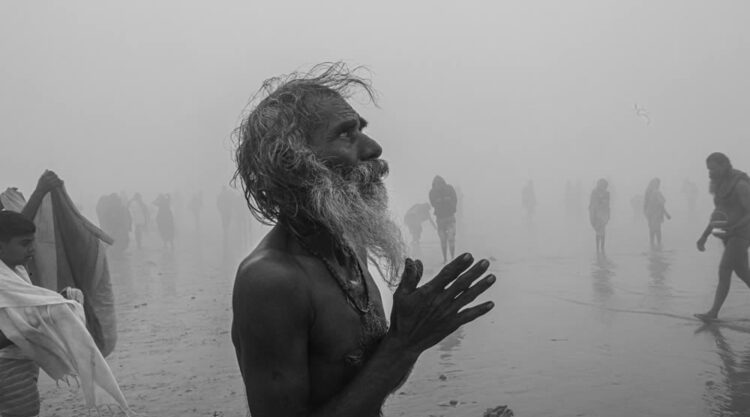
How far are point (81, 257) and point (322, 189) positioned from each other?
4054mm

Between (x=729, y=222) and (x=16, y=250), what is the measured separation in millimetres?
7186

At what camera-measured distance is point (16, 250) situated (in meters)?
3.77

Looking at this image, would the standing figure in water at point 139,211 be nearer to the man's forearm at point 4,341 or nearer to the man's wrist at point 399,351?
the man's forearm at point 4,341

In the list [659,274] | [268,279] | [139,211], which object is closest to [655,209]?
[659,274]

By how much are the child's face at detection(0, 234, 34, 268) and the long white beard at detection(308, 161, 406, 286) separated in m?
2.80

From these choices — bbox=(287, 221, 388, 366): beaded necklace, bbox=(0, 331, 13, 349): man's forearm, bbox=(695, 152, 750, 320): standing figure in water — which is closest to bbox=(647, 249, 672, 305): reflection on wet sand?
bbox=(695, 152, 750, 320): standing figure in water

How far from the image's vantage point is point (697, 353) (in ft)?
19.8

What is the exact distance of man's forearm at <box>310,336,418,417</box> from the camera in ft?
4.83

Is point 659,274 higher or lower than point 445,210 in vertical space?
lower

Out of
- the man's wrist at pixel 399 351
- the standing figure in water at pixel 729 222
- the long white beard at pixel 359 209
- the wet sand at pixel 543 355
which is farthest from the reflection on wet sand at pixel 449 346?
the man's wrist at pixel 399 351

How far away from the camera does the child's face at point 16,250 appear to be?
374 cm

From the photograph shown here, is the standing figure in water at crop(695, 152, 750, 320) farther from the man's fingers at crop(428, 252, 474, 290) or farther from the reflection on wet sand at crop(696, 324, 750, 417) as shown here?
the man's fingers at crop(428, 252, 474, 290)

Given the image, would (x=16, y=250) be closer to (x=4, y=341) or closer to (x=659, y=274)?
(x=4, y=341)

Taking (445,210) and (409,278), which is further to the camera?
(445,210)
